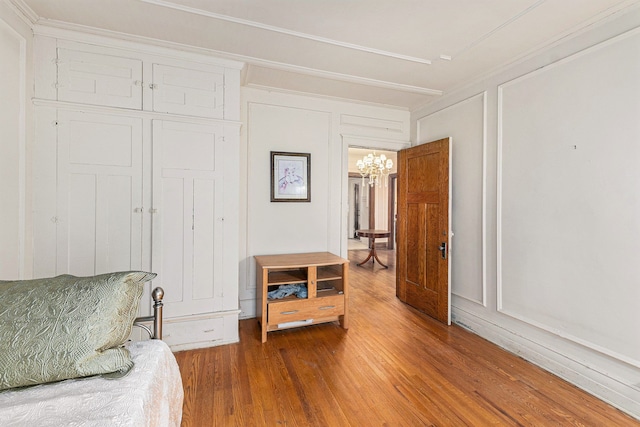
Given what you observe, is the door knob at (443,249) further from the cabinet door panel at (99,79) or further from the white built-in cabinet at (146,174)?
the cabinet door panel at (99,79)

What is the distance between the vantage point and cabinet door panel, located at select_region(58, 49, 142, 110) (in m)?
2.28

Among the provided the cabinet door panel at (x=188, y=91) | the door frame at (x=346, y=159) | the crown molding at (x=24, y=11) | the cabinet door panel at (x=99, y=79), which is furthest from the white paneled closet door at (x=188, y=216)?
the door frame at (x=346, y=159)

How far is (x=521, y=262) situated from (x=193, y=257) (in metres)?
2.93

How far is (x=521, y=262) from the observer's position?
2.63 m

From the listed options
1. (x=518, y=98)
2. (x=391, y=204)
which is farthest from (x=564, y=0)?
(x=391, y=204)

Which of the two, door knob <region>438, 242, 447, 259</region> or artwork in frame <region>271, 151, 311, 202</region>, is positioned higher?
artwork in frame <region>271, 151, 311, 202</region>

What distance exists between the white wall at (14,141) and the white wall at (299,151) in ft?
5.58

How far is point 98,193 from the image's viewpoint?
2.36 meters

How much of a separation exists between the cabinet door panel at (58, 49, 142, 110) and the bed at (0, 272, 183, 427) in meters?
1.69

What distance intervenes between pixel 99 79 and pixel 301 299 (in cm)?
256

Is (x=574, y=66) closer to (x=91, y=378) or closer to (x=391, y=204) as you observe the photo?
(x=91, y=378)

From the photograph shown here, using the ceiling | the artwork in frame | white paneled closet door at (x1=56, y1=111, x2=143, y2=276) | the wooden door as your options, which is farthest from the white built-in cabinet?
the wooden door

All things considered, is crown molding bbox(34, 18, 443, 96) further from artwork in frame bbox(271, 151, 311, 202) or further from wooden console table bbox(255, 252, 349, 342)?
wooden console table bbox(255, 252, 349, 342)

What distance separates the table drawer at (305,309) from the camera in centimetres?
284
